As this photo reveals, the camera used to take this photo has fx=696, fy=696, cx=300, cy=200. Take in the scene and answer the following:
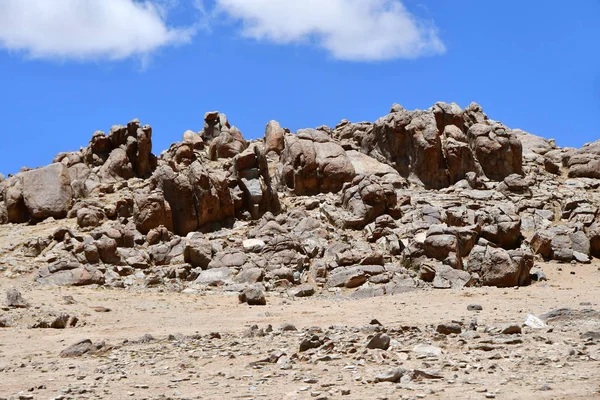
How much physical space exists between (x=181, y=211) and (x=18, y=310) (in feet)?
39.2

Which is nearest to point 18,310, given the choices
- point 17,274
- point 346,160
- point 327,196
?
point 17,274

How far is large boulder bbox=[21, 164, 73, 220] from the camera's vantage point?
35.5 m

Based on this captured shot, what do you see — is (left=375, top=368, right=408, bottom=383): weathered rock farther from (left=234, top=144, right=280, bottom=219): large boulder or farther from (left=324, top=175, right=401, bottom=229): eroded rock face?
(left=234, top=144, right=280, bottom=219): large boulder

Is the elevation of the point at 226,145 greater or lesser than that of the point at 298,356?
greater

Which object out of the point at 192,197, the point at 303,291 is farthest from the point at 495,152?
the point at 303,291

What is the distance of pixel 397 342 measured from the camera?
38.8 feet

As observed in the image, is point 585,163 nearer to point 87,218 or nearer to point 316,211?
point 316,211

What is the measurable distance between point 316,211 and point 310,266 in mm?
7635

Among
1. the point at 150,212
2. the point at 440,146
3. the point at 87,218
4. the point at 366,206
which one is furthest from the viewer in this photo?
the point at 440,146

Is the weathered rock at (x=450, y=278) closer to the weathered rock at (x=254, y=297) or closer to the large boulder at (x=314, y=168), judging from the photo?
the weathered rock at (x=254, y=297)

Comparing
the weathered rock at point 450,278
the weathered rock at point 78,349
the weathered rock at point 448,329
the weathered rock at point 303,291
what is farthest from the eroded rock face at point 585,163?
the weathered rock at point 78,349

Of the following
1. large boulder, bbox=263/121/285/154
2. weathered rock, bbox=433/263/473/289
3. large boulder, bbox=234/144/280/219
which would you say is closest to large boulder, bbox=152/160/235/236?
large boulder, bbox=234/144/280/219

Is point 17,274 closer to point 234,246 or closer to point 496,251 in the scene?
point 234,246

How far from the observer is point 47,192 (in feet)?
118
